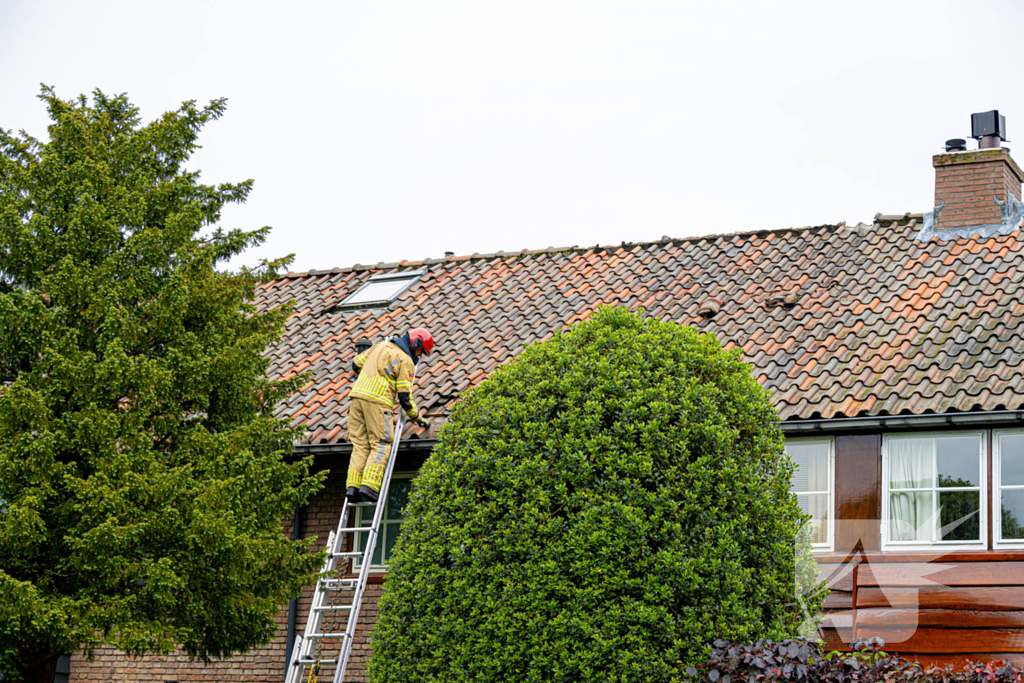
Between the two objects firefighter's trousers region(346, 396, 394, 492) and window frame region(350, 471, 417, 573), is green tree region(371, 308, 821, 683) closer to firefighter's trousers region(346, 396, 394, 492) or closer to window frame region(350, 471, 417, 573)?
firefighter's trousers region(346, 396, 394, 492)

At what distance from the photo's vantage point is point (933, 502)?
34.6 feet

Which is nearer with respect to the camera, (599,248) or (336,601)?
(336,601)

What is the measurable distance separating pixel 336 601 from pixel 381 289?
6.42 meters

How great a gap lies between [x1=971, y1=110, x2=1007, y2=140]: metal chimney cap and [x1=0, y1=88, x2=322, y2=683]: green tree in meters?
9.50

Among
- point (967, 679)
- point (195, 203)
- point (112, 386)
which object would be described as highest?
point (195, 203)

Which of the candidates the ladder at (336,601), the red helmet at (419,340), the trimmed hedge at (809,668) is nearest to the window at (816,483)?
the trimmed hedge at (809,668)

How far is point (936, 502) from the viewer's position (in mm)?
10547

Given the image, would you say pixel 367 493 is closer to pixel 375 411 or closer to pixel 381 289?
pixel 375 411

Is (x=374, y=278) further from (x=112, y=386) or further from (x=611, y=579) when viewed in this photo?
(x=611, y=579)

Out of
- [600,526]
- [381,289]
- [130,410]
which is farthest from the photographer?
[381,289]

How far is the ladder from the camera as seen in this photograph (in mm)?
10156

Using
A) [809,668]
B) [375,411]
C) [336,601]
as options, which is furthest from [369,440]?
[809,668]

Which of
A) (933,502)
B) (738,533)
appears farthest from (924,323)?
(738,533)

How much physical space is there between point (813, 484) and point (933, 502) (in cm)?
113
